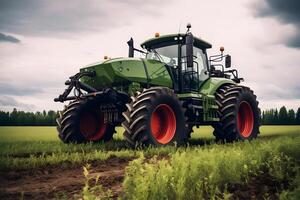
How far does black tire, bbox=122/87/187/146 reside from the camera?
25.3 feet

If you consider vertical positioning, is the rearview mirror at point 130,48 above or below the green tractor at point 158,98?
above

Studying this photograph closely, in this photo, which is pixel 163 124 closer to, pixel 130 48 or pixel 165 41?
pixel 165 41

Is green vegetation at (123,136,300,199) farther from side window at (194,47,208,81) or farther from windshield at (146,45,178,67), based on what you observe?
side window at (194,47,208,81)

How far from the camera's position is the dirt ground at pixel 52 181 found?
381 cm

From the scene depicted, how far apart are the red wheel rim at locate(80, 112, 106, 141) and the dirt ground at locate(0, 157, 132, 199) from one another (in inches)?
172

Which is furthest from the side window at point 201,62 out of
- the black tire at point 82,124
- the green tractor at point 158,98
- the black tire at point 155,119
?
the black tire at point 82,124

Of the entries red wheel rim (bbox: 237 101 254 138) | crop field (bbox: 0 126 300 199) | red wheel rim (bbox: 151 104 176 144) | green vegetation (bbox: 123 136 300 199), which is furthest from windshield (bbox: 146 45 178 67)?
green vegetation (bbox: 123 136 300 199)

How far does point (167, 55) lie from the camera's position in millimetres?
→ 10508

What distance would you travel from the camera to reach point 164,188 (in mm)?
3260

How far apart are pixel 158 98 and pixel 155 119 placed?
73 centimetres

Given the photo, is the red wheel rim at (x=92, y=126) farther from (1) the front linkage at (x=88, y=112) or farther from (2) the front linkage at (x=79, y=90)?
(2) the front linkage at (x=79, y=90)

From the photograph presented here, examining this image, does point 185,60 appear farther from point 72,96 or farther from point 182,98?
point 72,96

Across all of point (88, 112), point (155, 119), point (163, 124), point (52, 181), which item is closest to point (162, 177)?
point (52, 181)

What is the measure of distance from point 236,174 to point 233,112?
6.71 metres
